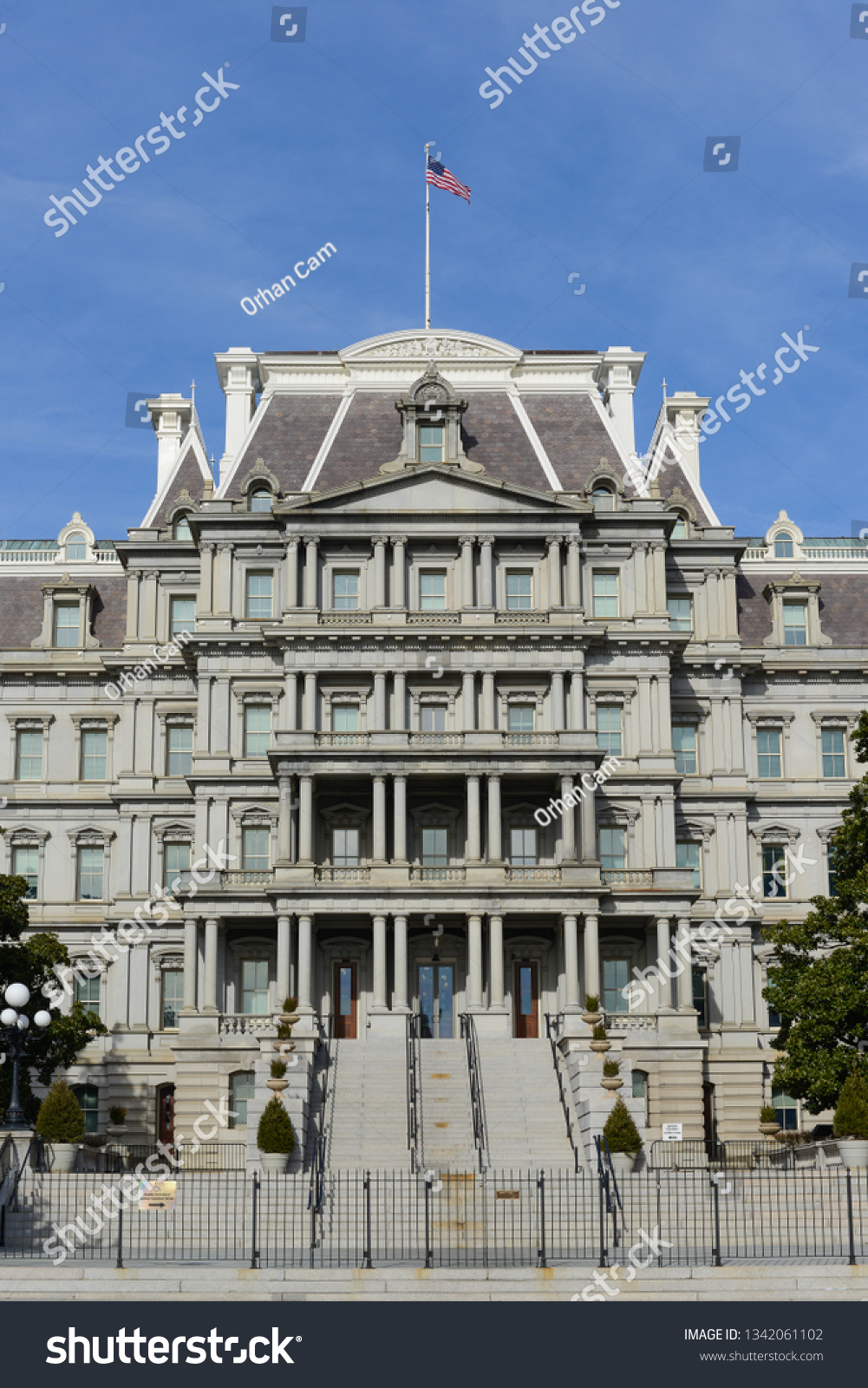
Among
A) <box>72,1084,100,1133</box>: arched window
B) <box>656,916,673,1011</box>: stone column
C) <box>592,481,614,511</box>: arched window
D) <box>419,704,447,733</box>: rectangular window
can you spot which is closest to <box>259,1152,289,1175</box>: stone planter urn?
<box>656,916,673,1011</box>: stone column

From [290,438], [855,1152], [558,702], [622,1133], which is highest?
[290,438]

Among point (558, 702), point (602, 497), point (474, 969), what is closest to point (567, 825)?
point (558, 702)

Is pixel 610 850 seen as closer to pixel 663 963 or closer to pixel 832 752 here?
pixel 663 963

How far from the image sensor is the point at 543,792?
5650 cm

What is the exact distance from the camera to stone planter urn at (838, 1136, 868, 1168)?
3825 cm

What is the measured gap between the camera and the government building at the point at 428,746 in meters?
53.5

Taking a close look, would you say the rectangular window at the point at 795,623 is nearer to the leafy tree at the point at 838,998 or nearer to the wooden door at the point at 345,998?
the leafy tree at the point at 838,998

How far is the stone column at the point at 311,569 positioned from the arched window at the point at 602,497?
30.8ft

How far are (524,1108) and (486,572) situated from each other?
734 inches

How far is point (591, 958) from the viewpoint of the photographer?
53000 millimetres

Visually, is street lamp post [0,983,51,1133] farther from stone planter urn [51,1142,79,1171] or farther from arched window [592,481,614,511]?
arched window [592,481,614,511]
